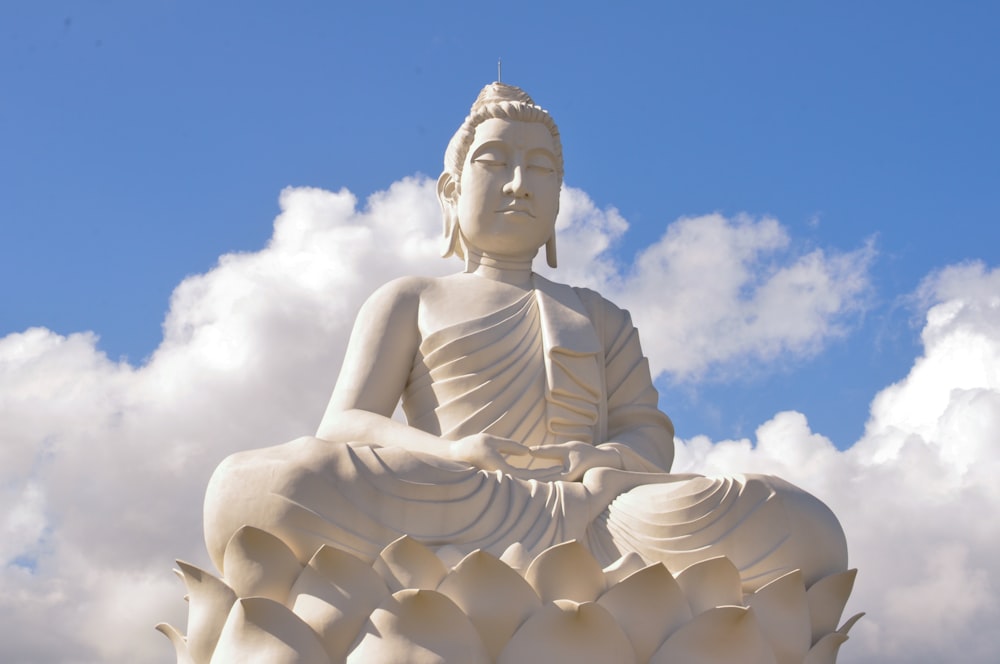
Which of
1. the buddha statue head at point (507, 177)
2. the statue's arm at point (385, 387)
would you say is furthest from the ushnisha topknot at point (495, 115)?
the statue's arm at point (385, 387)

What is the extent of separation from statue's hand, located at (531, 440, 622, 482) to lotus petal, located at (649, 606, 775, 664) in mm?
1190

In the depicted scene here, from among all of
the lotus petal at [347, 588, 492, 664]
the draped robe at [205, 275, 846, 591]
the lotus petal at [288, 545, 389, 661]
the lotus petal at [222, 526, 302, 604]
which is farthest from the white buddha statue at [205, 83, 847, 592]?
the lotus petal at [347, 588, 492, 664]

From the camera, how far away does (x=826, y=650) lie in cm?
569

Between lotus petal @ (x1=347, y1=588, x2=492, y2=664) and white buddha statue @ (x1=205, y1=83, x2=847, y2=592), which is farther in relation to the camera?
white buddha statue @ (x1=205, y1=83, x2=847, y2=592)

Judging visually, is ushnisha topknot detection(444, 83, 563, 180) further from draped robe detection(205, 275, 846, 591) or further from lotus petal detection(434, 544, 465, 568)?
lotus petal detection(434, 544, 465, 568)

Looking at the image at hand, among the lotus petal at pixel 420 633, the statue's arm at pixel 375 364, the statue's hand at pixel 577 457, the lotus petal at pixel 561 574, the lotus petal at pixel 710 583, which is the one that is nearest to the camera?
the lotus petal at pixel 420 633

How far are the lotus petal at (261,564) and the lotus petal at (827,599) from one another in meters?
2.16

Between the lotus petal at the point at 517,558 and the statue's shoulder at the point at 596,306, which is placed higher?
the statue's shoulder at the point at 596,306

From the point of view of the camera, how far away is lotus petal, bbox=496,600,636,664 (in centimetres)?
516

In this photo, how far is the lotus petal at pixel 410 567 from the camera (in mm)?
5348

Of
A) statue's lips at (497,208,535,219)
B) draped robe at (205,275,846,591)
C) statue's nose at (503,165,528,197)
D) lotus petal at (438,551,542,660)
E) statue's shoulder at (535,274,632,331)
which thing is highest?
statue's nose at (503,165,528,197)

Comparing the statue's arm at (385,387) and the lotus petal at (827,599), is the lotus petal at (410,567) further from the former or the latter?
the lotus petal at (827,599)

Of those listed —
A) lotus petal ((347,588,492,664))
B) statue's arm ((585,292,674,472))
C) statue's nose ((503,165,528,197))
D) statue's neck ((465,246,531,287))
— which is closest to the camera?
lotus petal ((347,588,492,664))

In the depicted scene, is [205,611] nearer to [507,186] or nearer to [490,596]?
[490,596]
